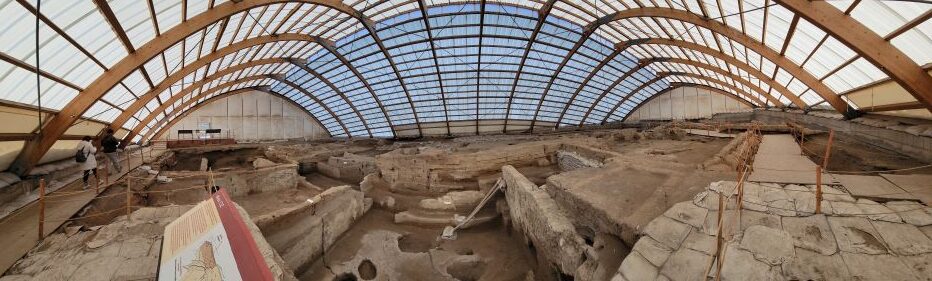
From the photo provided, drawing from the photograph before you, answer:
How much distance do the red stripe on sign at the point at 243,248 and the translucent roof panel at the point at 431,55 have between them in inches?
306

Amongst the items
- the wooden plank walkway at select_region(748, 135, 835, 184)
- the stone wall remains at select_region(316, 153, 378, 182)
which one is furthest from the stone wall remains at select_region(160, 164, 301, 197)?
the wooden plank walkway at select_region(748, 135, 835, 184)

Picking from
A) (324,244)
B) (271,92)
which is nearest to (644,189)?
(324,244)

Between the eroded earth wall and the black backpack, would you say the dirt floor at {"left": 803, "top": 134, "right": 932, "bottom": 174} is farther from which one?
Result: the black backpack

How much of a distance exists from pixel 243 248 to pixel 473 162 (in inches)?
449

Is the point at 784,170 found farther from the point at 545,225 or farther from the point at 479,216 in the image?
the point at 479,216

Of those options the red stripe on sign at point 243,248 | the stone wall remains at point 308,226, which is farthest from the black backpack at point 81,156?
the red stripe on sign at point 243,248

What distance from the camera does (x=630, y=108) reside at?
3978 centimetres

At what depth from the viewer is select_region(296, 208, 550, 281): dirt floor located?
25.7ft

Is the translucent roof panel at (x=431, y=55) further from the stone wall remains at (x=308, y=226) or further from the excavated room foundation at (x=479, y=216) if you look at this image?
the stone wall remains at (x=308, y=226)

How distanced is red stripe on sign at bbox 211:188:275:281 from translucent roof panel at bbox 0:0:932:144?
777 cm

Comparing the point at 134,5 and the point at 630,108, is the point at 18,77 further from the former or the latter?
the point at 630,108

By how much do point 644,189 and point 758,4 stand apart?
1243cm

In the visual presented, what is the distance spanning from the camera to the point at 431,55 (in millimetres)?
26578

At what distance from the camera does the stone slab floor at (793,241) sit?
284 cm
